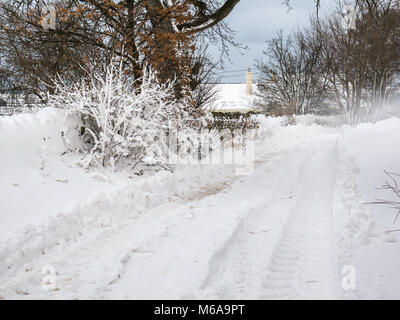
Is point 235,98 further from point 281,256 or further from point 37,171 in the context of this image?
point 281,256

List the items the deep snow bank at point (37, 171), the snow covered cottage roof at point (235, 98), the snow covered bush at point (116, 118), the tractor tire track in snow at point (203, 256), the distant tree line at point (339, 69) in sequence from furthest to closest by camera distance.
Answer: the snow covered cottage roof at point (235, 98), the distant tree line at point (339, 69), the snow covered bush at point (116, 118), the deep snow bank at point (37, 171), the tractor tire track in snow at point (203, 256)

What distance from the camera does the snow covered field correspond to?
3.28 meters

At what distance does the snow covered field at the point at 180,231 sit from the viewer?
328 cm

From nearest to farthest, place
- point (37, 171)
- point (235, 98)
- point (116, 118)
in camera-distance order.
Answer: point (37, 171), point (116, 118), point (235, 98)

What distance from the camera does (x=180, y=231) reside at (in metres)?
4.68

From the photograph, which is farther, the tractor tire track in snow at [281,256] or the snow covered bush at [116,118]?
the snow covered bush at [116,118]

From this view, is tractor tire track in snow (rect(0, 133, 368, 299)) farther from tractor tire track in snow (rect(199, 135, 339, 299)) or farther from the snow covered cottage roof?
the snow covered cottage roof

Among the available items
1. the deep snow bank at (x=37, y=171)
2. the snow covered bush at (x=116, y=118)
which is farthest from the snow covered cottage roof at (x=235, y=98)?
the deep snow bank at (x=37, y=171)

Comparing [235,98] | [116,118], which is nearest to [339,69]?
[116,118]

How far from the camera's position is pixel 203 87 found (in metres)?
15.3

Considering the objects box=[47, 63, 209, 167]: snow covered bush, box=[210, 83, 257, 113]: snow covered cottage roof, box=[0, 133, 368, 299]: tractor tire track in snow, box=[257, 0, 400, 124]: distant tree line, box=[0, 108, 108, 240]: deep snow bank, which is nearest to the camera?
box=[0, 133, 368, 299]: tractor tire track in snow

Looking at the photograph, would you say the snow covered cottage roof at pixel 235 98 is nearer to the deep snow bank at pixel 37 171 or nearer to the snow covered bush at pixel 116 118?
the snow covered bush at pixel 116 118

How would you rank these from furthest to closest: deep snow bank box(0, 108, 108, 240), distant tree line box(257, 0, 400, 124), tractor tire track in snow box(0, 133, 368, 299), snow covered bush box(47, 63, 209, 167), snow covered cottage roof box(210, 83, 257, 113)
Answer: snow covered cottage roof box(210, 83, 257, 113) → distant tree line box(257, 0, 400, 124) → snow covered bush box(47, 63, 209, 167) → deep snow bank box(0, 108, 108, 240) → tractor tire track in snow box(0, 133, 368, 299)

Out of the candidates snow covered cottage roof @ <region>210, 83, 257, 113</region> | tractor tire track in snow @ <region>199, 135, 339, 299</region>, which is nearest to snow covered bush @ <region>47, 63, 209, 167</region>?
tractor tire track in snow @ <region>199, 135, 339, 299</region>
